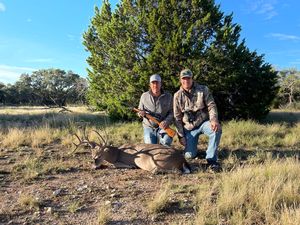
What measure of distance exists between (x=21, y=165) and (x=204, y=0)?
8.93 m

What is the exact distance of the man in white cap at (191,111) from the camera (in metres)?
7.46

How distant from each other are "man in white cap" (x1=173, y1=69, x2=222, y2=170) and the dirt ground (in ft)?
1.70

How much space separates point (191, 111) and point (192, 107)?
107 millimetres

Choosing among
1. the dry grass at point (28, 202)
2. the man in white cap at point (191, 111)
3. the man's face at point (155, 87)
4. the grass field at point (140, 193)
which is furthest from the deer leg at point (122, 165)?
the dry grass at point (28, 202)

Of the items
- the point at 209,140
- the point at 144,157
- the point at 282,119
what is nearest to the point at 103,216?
the point at 144,157

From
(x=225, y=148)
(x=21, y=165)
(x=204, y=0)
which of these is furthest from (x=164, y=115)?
(x=204, y=0)

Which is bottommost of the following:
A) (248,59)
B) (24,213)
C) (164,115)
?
(24,213)

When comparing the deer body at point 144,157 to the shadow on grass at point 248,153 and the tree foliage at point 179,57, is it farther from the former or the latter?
the tree foliage at point 179,57

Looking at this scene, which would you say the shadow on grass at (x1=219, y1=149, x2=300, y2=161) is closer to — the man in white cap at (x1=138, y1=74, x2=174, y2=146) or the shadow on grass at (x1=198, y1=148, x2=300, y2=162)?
the shadow on grass at (x1=198, y1=148, x2=300, y2=162)

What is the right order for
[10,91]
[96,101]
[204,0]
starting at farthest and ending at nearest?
[10,91]
[96,101]
[204,0]

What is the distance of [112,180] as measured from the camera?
6.29 meters

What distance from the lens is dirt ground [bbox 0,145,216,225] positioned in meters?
4.64

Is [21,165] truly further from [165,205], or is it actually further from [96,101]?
[96,101]

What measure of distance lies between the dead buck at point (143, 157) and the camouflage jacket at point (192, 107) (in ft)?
3.18
